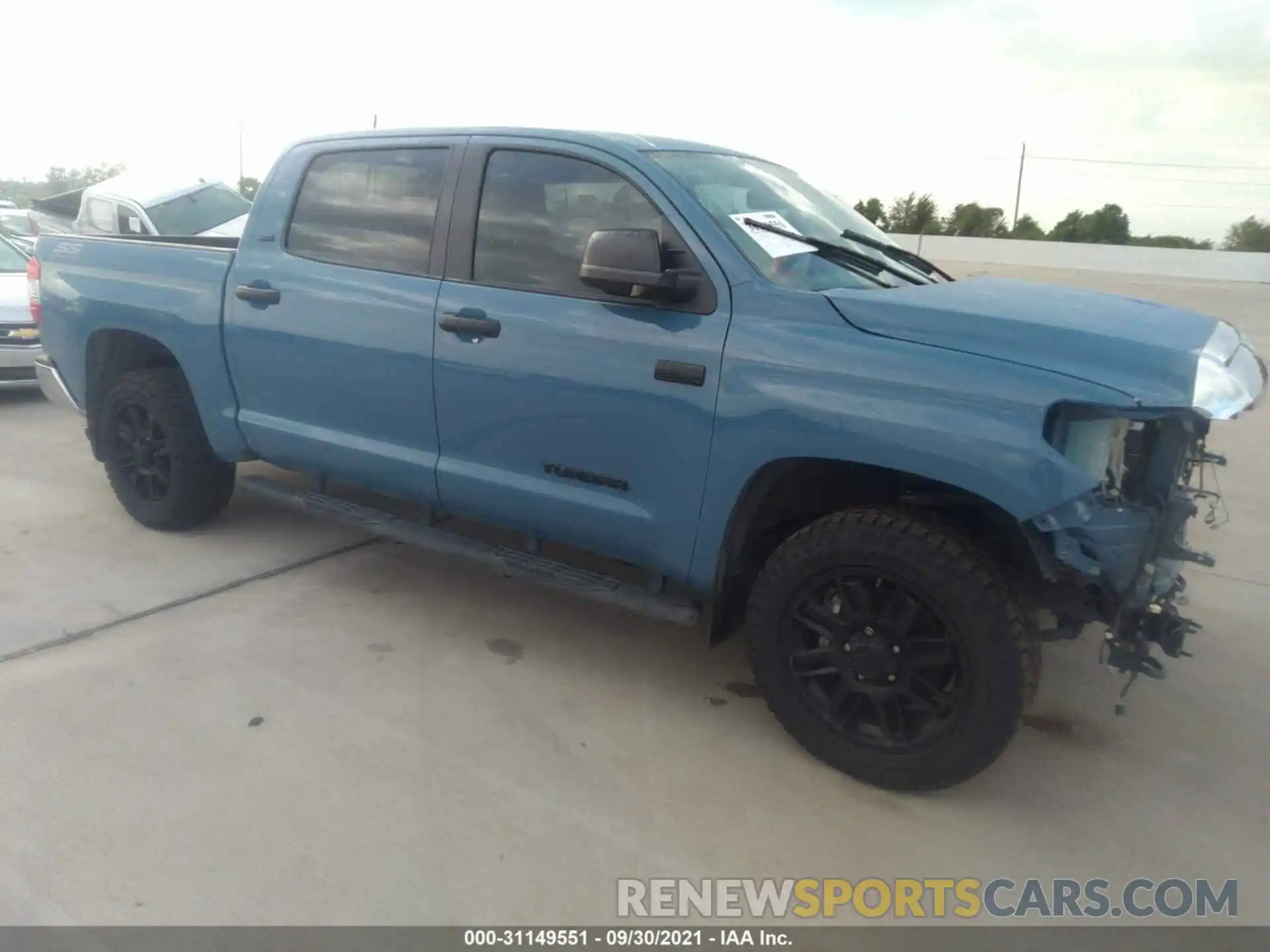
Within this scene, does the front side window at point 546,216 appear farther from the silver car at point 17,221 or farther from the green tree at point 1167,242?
the green tree at point 1167,242

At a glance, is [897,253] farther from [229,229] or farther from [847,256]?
[229,229]

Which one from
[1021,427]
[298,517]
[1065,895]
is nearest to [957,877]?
[1065,895]

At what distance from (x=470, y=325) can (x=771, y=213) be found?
1158mm

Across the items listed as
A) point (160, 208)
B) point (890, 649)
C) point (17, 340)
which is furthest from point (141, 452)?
point (160, 208)

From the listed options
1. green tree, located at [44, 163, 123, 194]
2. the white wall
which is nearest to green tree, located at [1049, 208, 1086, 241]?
the white wall

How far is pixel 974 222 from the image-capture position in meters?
49.0

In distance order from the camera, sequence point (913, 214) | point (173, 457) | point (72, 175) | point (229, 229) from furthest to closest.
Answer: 1. point (913, 214)
2. point (72, 175)
3. point (229, 229)
4. point (173, 457)

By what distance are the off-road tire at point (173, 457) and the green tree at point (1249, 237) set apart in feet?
185

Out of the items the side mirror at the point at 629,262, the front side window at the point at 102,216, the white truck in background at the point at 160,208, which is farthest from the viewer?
the front side window at the point at 102,216

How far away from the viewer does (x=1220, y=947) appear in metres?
2.50

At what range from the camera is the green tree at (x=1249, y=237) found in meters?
50.3

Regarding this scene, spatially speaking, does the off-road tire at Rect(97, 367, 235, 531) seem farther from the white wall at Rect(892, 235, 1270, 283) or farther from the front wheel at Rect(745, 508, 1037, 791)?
the white wall at Rect(892, 235, 1270, 283)

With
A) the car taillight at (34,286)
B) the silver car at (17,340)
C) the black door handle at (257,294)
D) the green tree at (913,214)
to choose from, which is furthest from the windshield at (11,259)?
the green tree at (913,214)

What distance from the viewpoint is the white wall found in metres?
35.2
